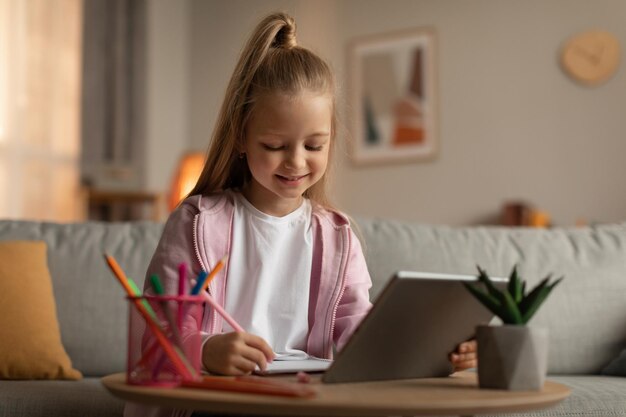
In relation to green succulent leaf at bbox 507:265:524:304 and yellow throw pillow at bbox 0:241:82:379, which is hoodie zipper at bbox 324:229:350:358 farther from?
yellow throw pillow at bbox 0:241:82:379

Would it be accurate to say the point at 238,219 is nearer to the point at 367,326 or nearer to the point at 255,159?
the point at 255,159

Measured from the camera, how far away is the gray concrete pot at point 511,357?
39.5 inches

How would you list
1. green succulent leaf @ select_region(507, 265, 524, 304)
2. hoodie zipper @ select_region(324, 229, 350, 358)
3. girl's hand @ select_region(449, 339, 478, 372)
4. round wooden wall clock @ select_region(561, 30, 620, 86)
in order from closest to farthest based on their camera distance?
green succulent leaf @ select_region(507, 265, 524, 304), girl's hand @ select_region(449, 339, 478, 372), hoodie zipper @ select_region(324, 229, 350, 358), round wooden wall clock @ select_region(561, 30, 620, 86)

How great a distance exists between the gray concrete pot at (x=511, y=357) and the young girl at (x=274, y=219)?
0.41 meters

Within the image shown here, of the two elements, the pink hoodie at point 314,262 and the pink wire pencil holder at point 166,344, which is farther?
the pink hoodie at point 314,262

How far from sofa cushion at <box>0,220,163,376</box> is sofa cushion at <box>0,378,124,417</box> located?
314 mm

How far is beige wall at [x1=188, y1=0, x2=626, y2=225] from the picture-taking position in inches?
167

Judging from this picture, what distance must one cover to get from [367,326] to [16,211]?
12.7ft

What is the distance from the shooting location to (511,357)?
1007 millimetres

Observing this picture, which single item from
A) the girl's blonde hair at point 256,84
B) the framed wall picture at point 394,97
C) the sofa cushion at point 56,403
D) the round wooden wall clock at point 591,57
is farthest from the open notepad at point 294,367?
the framed wall picture at point 394,97

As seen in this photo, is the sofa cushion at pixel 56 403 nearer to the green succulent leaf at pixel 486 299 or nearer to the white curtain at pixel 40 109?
the green succulent leaf at pixel 486 299

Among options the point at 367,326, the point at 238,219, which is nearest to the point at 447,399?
the point at 367,326

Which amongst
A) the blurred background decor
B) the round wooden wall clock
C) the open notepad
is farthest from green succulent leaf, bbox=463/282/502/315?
the round wooden wall clock

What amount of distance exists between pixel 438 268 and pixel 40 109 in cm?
318
